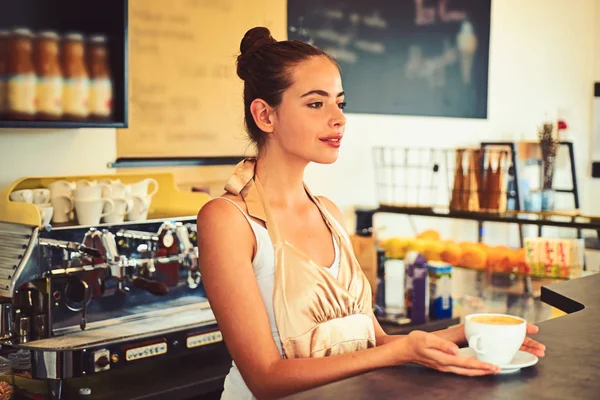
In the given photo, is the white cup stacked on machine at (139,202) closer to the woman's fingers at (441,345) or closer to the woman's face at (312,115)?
the woman's face at (312,115)

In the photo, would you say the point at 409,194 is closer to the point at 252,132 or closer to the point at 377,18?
the point at 377,18

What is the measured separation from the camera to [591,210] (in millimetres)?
7285

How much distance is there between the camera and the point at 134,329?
247 cm

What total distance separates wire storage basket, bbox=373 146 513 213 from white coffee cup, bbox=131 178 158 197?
1.55 meters

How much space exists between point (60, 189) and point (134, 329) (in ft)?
1.65

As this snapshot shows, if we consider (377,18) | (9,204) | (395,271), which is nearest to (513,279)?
(395,271)

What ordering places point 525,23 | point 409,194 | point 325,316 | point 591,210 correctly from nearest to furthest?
1. point 325,316
2. point 409,194
3. point 525,23
4. point 591,210

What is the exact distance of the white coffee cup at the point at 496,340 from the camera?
1.32 metres

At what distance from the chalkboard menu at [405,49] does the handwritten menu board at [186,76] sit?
0.45 m

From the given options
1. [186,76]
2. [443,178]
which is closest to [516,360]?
[186,76]

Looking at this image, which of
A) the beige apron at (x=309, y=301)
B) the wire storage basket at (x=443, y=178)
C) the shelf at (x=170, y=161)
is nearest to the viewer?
the beige apron at (x=309, y=301)

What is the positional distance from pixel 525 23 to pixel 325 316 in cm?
507

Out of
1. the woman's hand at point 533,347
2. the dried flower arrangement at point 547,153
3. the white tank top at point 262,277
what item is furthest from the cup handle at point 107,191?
the dried flower arrangement at point 547,153

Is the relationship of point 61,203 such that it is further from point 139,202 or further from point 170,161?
point 170,161
